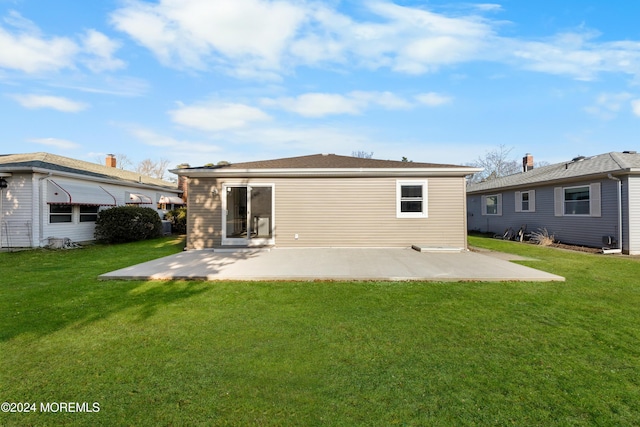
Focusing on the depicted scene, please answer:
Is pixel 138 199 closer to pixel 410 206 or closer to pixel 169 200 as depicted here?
pixel 169 200

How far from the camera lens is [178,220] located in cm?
1766

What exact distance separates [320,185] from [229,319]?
6.88m

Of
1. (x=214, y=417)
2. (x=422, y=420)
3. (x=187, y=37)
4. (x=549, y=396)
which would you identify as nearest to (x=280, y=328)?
(x=214, y=417)

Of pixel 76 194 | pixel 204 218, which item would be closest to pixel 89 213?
pixel 76 194

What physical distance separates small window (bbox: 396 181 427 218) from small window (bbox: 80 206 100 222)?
13.4m

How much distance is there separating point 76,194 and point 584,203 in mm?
20175

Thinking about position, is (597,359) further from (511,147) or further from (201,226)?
(511,147)

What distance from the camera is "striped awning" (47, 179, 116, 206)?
11.7 m

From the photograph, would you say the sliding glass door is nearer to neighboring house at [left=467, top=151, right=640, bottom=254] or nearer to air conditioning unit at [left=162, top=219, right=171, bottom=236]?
air conditioning unit at [left=162, top=219, right=171, bottom=236]

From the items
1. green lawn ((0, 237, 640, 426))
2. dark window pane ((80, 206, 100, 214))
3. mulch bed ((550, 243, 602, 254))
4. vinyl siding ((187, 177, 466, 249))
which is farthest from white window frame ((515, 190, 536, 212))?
dark window pane ((80, 206, 100, 214))

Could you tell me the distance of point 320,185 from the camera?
33.8 ft

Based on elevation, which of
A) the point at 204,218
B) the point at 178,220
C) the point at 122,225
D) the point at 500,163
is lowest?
the point at 122,225

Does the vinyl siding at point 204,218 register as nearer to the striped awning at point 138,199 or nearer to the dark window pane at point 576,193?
the striped awning at point 138,199

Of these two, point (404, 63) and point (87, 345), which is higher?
point (404, 63)
